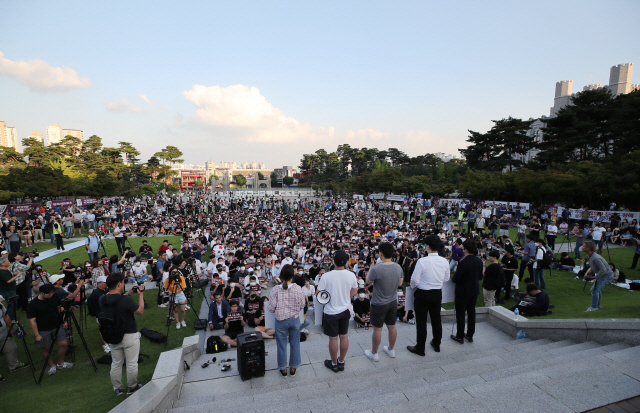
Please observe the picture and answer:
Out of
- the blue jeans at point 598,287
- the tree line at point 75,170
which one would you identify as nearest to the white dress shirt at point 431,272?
the blue jeans at point 598,287

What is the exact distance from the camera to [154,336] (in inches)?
241

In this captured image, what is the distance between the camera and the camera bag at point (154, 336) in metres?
6.08

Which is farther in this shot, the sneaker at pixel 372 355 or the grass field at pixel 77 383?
the sneaker at pixel 372 355

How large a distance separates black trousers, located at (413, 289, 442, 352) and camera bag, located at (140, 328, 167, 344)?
16.8 ft

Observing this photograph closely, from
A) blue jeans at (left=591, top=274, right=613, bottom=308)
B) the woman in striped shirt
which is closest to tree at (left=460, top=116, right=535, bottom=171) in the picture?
blue jeans at (left=591, top=274, right=613, bottom=308)

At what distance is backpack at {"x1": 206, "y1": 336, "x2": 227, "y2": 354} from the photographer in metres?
5.33

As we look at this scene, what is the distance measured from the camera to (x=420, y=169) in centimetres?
6500

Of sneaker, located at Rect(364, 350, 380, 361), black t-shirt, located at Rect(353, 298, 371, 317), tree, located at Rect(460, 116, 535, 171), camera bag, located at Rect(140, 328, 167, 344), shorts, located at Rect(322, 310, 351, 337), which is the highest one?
tree, located at Rect(460, 116, 535, 171)

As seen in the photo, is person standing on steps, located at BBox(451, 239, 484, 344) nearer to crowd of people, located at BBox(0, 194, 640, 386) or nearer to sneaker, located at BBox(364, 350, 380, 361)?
crowd of people, located at BBox(0, 194, 640, 386)

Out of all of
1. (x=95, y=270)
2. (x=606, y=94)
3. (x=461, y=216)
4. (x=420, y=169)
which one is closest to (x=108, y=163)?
(x=95, y=270)

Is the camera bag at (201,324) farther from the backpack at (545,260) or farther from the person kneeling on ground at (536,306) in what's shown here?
the backpack at (545,260)

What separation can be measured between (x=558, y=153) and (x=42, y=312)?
40497mm

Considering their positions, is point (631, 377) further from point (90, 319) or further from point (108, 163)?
point (108, 163)

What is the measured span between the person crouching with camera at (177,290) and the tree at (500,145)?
135 ft
